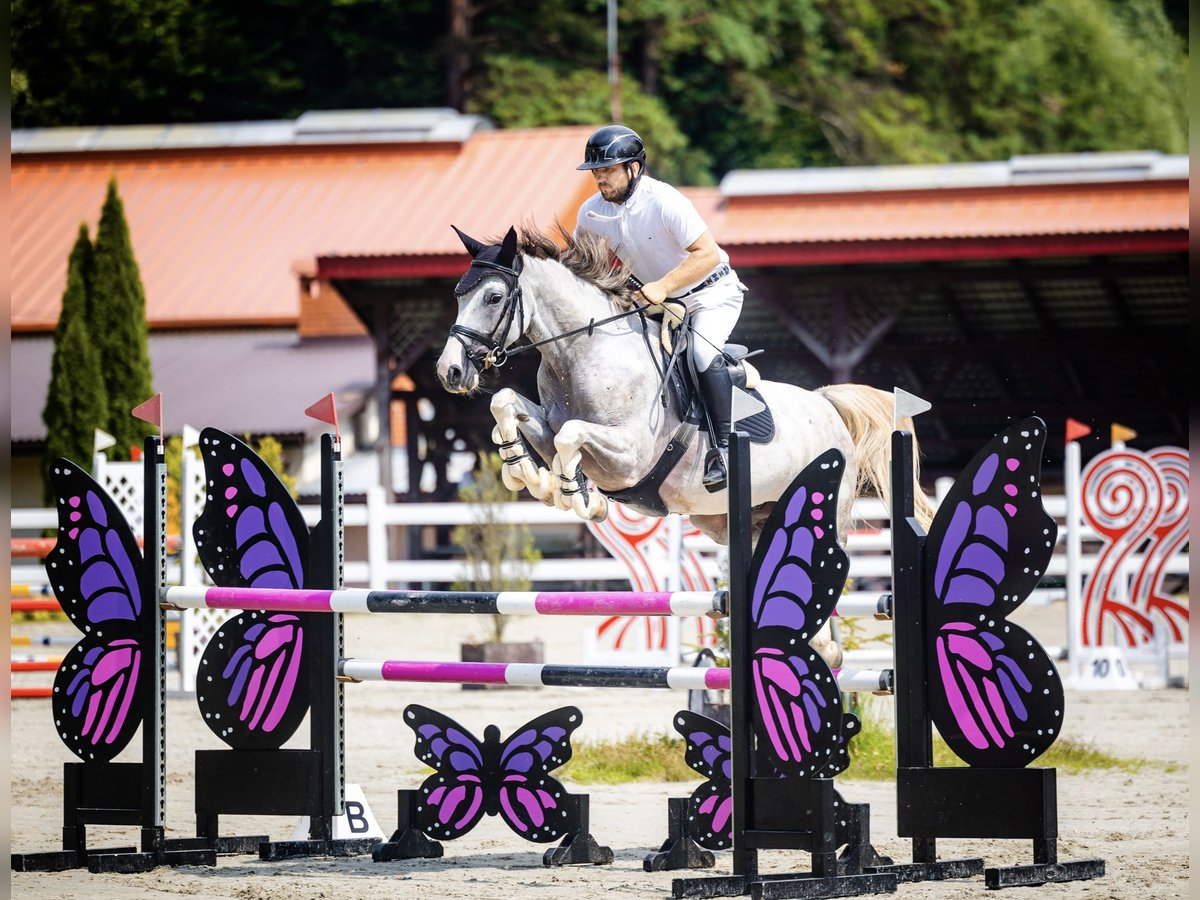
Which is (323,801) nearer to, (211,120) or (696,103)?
(211,120)

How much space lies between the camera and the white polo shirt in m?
5.43

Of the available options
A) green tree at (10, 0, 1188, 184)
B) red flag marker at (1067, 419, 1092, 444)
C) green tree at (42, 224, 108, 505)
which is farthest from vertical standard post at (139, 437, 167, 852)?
green tree at (10, 0, 1188, 184)

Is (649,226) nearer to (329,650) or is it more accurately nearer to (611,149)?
(611,149)

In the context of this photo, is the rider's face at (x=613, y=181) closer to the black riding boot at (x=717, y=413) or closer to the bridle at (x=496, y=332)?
the bridle at (x=496, y=332)

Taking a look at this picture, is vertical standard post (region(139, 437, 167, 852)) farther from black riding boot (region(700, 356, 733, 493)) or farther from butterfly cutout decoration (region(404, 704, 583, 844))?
black riding boot (region(700, 356, 733, 493))

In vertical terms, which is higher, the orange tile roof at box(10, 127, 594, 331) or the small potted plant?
the orange tile roof at box(10, 127, 594, 331)

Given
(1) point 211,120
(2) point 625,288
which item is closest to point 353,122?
(1) point 211,120

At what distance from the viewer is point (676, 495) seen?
560 centimetres

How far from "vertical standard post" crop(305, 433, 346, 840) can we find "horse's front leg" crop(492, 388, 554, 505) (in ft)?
1.73

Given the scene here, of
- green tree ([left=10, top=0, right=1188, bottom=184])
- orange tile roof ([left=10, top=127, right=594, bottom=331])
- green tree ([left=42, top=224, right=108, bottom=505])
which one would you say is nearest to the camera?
green tree ([left=42, top=224, right=108, bottom=505])

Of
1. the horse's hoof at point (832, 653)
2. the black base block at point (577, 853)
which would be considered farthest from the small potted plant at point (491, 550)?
the black base block at point (577, 853)

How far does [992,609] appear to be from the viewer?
4.20 metres

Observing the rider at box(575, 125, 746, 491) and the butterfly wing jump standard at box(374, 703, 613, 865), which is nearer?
the butterfly wing jump standard at box(374, 703, 613, 865)

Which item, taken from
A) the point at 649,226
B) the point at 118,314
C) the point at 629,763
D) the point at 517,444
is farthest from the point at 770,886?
the point at 118,314
